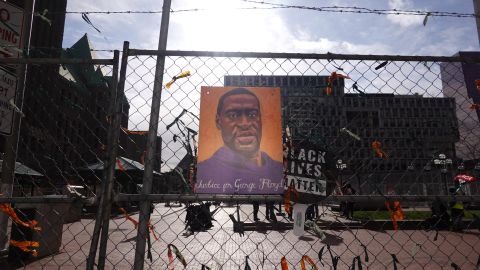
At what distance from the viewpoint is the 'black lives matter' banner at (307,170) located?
2514 mm

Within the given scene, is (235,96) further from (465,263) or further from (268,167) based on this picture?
(465,263)

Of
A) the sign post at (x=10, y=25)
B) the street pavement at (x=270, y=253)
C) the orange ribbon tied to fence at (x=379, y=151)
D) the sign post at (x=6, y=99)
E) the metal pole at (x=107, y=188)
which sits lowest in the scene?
the street pavement at (x=270, y=253)

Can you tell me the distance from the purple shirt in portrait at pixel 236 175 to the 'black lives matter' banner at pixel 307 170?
0.37 feet

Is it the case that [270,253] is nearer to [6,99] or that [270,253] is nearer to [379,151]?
[379,151]

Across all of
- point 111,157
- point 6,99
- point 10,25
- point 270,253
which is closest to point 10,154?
point 10,25

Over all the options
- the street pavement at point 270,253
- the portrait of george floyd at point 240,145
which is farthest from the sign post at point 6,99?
the street pavement at point 270,253

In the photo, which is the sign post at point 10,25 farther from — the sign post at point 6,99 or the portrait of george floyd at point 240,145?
the portrait of george floyd at point 240,145

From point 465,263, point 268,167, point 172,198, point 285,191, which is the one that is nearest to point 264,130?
point 268,167

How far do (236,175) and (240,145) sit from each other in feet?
0.70

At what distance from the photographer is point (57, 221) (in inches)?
316

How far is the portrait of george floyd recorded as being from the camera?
2447 millimetres

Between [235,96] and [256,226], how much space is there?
11967 millimetres

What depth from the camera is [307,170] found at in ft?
8.36

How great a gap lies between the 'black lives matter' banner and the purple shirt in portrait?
114 millimetres
